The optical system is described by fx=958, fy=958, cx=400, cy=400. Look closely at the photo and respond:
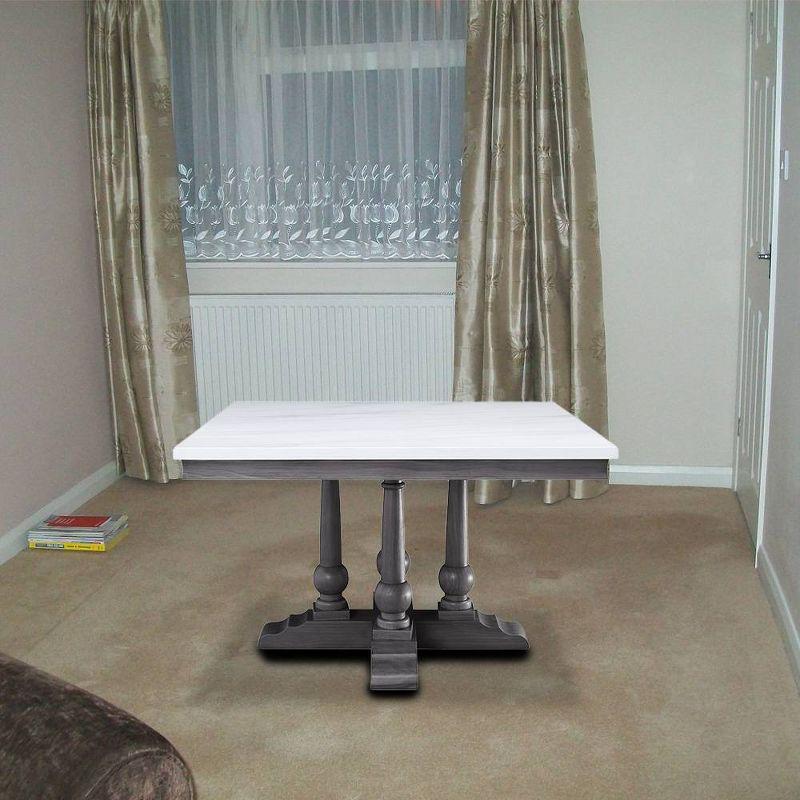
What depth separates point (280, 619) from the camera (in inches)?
107

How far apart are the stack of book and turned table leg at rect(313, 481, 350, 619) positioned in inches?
45.2

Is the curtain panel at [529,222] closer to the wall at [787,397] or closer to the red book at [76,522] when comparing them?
the wall at [787,397]

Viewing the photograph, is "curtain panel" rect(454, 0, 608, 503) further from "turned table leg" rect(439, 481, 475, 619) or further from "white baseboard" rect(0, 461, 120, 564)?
"white baseboard" rect(0, 461, 120, 564)

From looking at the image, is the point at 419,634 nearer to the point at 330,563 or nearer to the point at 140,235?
the point at 330,563

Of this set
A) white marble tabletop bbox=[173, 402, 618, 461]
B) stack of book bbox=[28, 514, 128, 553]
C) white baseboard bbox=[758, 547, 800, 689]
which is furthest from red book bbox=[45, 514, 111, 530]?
white baseboard bbox=[758, 547, 800, 689]

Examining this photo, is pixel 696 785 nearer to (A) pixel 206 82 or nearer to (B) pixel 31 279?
(B) pixel 31 279

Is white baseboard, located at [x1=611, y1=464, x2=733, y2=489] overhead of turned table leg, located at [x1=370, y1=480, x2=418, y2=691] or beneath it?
beneath

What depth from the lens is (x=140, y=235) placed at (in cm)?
392

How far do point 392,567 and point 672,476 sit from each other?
6.75 feet

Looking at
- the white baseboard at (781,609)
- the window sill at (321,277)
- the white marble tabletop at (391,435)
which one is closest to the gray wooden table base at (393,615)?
the white marble tabletop at (391,435)

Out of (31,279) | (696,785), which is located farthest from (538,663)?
(31,279)

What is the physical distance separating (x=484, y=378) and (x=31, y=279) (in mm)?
1729

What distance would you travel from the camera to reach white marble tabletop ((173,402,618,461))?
6.72 feet

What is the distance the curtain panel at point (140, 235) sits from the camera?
150 inches
